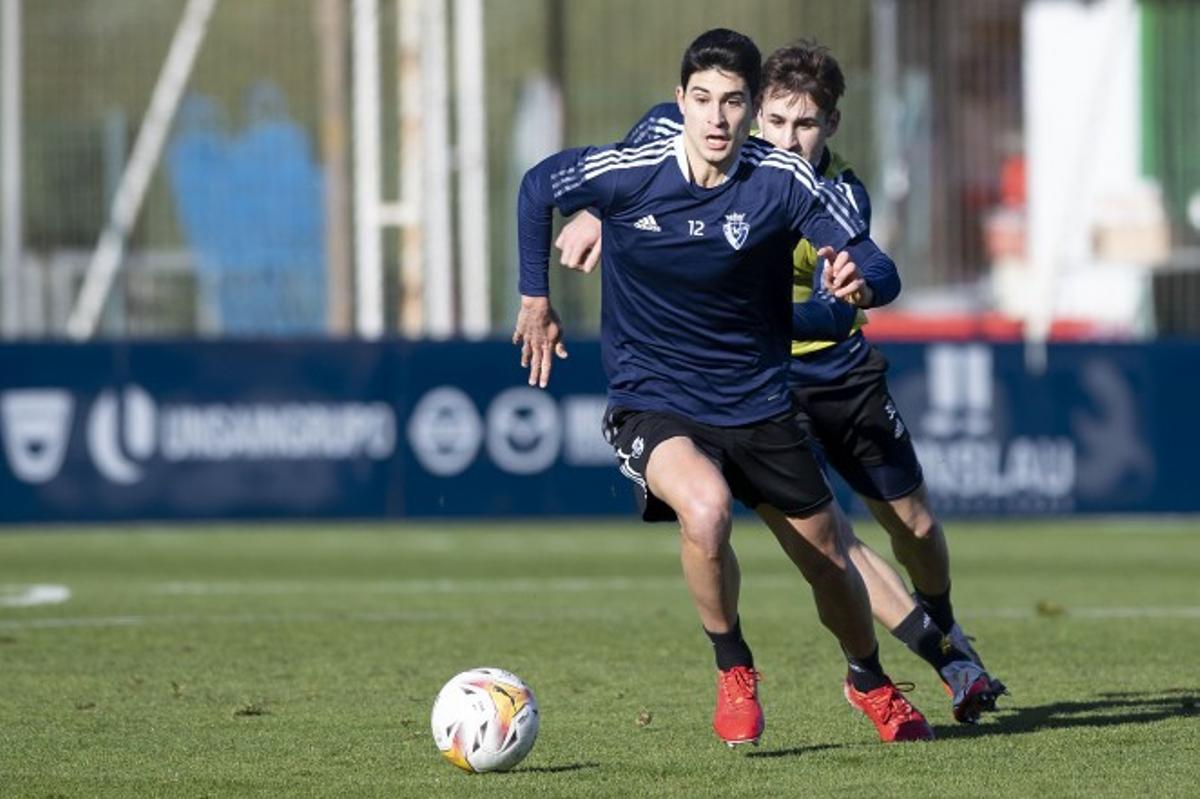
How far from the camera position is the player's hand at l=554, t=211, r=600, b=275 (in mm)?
7805

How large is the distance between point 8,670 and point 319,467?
351 inches

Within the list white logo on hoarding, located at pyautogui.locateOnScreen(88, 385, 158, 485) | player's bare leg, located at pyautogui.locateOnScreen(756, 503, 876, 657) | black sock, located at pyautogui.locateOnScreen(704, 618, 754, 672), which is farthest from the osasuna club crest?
white logo on hoarding, located at pyautogui.locateOnScreen(88, 385, 158, 485)

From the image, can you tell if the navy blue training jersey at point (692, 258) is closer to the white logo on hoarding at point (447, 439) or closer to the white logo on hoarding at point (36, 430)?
the white logo on hoarding at point (447, 439)

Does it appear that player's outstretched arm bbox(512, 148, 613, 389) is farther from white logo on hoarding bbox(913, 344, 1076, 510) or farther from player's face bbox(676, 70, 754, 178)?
white logo on hoarding bbox(913, 344, 1076, 510)

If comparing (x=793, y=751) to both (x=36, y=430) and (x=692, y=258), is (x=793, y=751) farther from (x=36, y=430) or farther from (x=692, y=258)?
(x=36, y=430)

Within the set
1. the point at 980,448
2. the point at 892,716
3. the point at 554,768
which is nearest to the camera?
the point at 554,768

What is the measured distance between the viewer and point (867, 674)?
7867 millimetres

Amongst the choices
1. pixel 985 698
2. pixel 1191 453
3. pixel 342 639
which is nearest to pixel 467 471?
pixel 1191 453

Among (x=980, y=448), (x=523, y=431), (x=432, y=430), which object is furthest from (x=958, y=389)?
(x=432, y=430)

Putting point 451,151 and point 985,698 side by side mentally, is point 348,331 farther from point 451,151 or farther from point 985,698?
point 985,698

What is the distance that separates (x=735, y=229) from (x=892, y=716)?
163cm

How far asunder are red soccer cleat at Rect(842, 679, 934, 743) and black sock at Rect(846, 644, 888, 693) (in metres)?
0.02

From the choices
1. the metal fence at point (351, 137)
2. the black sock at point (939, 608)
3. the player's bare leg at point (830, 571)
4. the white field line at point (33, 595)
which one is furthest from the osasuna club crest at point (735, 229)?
the metal fence at point (351, 137)

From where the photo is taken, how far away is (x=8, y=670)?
9820 millimetres
